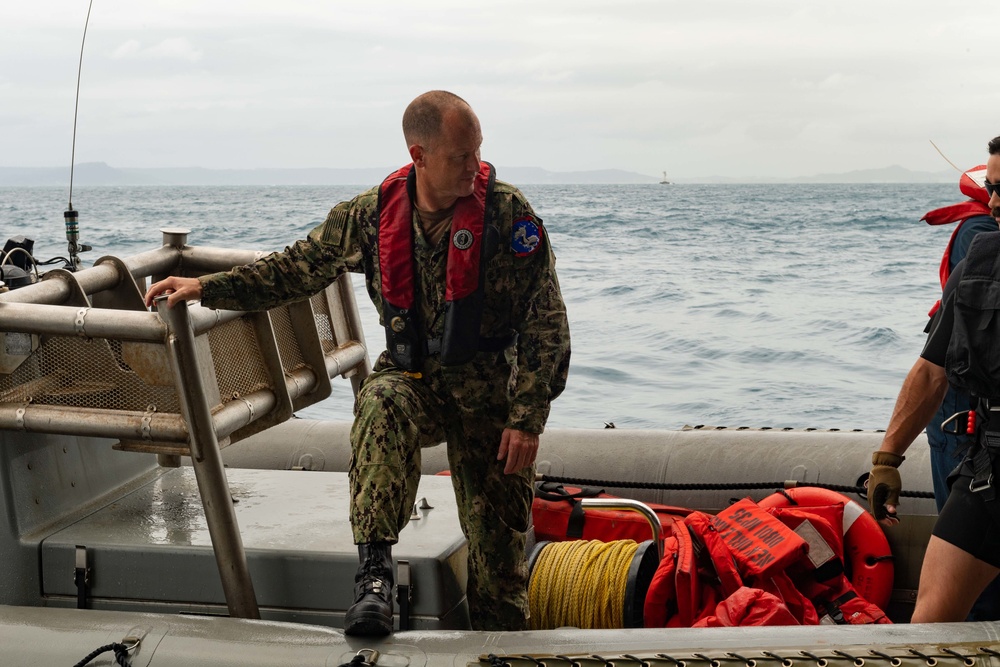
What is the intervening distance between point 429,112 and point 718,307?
12552 millimetres

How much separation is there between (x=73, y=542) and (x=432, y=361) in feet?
3.03

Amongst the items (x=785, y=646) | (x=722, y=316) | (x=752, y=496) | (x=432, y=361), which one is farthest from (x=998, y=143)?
(x=722, y=316)

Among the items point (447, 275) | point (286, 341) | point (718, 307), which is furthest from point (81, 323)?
point (718, 307)

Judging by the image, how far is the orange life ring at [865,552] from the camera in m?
3.06

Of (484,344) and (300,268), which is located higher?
(300,268)

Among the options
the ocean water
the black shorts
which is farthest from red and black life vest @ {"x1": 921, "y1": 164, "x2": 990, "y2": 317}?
the ocean water

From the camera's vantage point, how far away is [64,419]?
→ 2.45m

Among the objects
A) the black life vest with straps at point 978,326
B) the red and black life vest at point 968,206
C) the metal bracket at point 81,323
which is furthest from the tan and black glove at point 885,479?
the metal bracket at point 81,323

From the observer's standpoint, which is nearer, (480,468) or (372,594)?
(372,594)

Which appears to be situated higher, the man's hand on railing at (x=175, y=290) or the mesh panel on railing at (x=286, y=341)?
the man's hand on railing at (x=175, y=290)

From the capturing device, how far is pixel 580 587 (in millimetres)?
2807

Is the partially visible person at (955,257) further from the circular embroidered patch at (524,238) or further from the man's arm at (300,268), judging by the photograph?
the man's arm at (300,268)

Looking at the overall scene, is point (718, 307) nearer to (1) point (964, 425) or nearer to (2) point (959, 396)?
(2) point (959, 396)

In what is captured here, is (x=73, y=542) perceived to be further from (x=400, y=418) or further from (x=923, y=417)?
(x=923, y=417)
